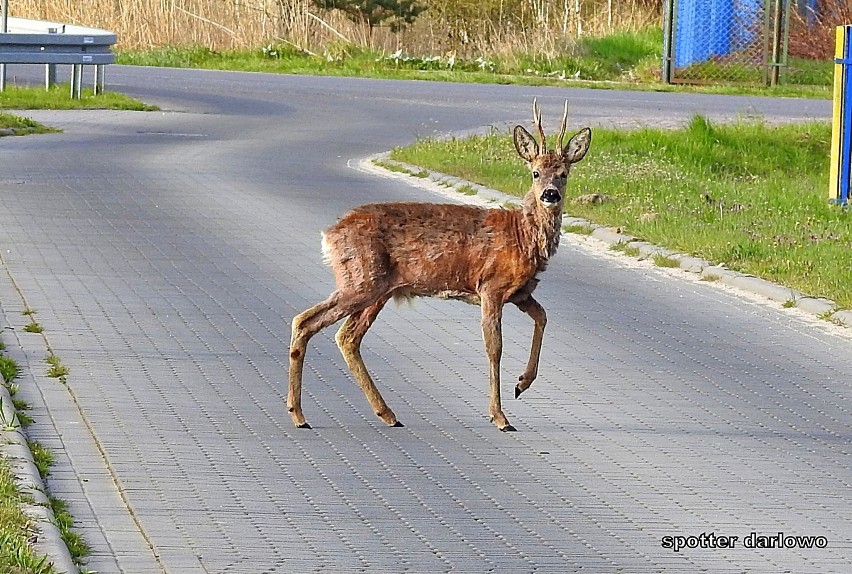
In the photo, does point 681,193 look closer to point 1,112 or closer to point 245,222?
point 245,222

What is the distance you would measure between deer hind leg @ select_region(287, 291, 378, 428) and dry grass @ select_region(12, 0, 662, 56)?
29.6 m

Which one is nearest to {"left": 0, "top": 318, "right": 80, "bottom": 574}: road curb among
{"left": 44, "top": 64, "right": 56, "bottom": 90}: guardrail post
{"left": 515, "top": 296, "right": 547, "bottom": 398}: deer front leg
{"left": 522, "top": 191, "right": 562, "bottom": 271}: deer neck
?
{"left": 515, "top": 296, "right": 547, "bottom": 398}: deer front leg

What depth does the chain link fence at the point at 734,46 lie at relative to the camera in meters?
33.2

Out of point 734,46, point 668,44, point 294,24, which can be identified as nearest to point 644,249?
point 668,44

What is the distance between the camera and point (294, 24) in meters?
38.7

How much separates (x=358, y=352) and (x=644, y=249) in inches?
244

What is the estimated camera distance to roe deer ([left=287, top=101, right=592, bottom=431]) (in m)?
8.09

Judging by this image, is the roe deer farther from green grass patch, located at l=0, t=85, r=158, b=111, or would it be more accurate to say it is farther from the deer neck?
green grass patch, located at l=0, t=85, r=158, b=111

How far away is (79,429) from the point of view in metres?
8.02

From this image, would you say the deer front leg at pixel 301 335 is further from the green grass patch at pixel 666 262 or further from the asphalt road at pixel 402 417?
the green grass patch at pixel 666 262

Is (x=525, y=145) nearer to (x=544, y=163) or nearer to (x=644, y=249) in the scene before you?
(x=544, y=163)

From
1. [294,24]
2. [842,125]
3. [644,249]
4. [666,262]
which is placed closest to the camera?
[666,262]

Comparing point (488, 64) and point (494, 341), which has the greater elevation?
point (488, 64)

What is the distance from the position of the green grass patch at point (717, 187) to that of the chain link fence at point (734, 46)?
Result: 10.1m
